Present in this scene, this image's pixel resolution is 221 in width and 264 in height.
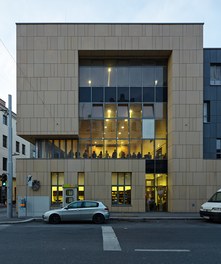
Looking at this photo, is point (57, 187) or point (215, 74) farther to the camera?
point (215, 74)

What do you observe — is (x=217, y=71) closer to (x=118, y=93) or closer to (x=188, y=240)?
(x=118, y=93)

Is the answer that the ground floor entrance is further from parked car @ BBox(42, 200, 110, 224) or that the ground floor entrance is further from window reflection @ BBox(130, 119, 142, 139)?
parked car @ BBox(42, 200, 110, 224)

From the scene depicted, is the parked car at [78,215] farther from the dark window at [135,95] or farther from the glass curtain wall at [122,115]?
the dark window at [135,95]

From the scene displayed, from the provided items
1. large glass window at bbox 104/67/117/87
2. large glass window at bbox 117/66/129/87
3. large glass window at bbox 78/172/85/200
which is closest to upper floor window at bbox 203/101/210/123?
large glass window at bbox 117/66/129/87

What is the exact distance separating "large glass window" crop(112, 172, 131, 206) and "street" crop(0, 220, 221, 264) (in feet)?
31.2

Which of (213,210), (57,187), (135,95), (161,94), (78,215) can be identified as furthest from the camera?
(161,94)

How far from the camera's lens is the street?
8734 millimetres

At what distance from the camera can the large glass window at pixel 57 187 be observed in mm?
23812

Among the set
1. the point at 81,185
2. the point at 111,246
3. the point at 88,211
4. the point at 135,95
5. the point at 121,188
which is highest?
the point at 135,95

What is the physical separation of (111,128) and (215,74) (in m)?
8.95

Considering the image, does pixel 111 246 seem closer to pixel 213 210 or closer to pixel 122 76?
pixel 213 210

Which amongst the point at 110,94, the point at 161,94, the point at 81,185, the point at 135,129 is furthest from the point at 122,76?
the point at 81,185

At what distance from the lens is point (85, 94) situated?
24.9 meters

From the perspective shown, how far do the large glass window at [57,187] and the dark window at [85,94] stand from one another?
5.86 m
